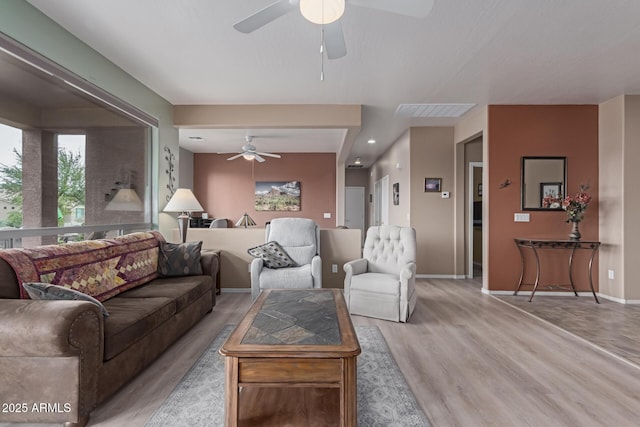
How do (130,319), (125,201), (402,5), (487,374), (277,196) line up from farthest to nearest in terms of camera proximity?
1. (277,196)
2. (125,201)
3. (487,374)
4. (130,319)
5. (402,5)

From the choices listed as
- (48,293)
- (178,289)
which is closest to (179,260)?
(178,289)

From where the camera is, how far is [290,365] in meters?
1.49

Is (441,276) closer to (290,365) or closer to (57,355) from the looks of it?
(290,365)

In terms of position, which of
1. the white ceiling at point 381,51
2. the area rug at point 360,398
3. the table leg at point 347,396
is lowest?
the area rug at point 360,398

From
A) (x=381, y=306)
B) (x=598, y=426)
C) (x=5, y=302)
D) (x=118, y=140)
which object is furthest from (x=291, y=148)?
(x=598, y=426)

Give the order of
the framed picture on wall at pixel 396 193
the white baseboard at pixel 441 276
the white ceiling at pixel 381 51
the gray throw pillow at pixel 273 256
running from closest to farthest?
the white ceiling at pixel 381 51 → the gray throw pillow at pixel 273 256 → the white baseboard at pixel 441 276 → the framed picture on wall at pixel 396 193

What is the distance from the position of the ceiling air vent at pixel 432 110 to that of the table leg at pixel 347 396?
3713 mm

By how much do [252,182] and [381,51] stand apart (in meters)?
5.15

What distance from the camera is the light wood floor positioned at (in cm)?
176

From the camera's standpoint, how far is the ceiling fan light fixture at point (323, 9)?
1.56 metres

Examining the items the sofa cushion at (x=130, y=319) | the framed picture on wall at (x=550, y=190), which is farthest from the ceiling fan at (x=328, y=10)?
the framed picture on wall at (x=550, y=190)

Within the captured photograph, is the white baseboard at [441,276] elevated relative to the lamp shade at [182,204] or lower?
lower

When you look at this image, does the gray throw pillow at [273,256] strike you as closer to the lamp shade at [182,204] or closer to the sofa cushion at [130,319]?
the lamp shade at [182,204]

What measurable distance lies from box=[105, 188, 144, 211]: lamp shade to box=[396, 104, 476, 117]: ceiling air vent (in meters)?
3.57
